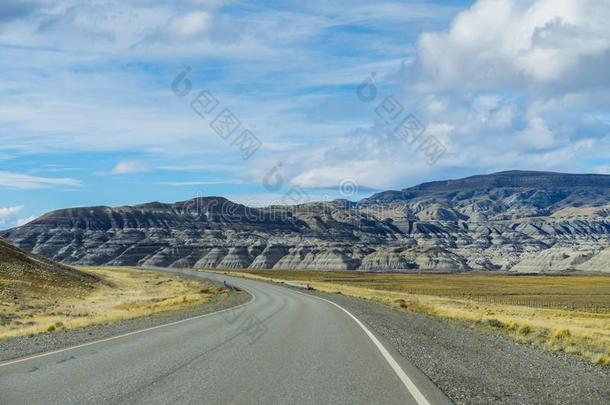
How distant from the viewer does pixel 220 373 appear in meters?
10.9

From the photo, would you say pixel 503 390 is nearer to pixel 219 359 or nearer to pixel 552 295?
pixel 219 359

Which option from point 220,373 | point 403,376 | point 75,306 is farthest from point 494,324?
point 75,306

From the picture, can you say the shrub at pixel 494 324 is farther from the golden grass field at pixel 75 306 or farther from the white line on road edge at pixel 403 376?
the golden grass field at pixel 75 306

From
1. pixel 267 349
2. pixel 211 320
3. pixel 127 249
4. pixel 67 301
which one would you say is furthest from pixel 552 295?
pixel 127 249

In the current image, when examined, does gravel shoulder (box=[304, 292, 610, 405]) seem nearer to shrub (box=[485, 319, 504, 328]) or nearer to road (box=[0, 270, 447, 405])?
road (box=[0, 270, 447, 405])

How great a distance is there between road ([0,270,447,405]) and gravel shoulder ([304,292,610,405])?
0.50 metres

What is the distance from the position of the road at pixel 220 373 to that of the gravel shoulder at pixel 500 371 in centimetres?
50

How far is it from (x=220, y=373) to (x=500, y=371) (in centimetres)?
492

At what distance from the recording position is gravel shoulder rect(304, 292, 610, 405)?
366 inches

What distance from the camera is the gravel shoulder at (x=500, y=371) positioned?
9.30 meters

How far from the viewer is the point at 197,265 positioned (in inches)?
7544

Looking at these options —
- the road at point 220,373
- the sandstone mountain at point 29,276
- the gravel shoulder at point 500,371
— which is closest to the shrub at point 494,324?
the gravel shoulder at point 500,371

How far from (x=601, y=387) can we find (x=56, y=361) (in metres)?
9.59

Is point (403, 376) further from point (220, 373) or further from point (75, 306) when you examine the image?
point (75, 306)
